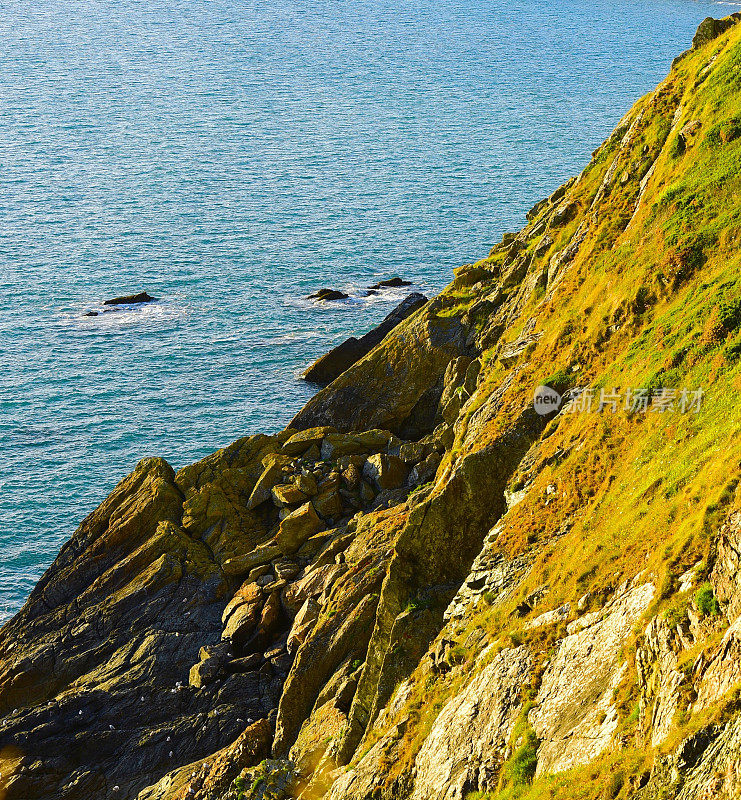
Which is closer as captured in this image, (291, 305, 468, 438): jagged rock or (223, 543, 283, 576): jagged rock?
(223, 543, 283, 576): jagged rock

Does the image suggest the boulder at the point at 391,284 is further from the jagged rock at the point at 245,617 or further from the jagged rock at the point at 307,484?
the jagged rock at the point at 245,617

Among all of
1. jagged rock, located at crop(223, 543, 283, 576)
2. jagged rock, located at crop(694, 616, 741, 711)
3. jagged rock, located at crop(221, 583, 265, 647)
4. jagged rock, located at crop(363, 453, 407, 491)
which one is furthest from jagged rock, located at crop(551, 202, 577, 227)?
jagged rock, located at crop(694, 616, 741, 711)

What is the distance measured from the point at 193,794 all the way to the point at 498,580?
16.0 m

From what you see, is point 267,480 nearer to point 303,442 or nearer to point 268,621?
point 303,442

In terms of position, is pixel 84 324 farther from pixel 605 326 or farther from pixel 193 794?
pixel 605 326

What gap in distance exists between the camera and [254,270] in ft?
329

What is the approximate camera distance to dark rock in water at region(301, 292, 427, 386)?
6944 cm

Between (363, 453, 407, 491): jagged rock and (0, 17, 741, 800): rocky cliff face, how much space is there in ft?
0.37

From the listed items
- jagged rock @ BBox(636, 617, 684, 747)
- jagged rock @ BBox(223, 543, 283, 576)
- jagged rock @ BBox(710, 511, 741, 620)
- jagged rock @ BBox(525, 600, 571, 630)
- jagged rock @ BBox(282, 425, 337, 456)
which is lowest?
jagged rock @ BBox(223, 543, 283, 576)

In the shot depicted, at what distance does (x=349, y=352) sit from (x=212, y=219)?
5217 cm

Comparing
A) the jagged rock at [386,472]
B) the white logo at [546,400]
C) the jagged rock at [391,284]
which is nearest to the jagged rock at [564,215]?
the jagged rock at [386,472]

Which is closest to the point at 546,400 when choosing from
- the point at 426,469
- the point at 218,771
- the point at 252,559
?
the point at 426,469

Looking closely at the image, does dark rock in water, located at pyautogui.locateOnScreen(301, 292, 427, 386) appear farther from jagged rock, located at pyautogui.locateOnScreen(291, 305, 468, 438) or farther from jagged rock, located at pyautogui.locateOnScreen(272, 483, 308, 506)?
jagged rock, located at pyautogui.locateOnScreen(272, 483, 308, 506)

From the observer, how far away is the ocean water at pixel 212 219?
70.5 metres
